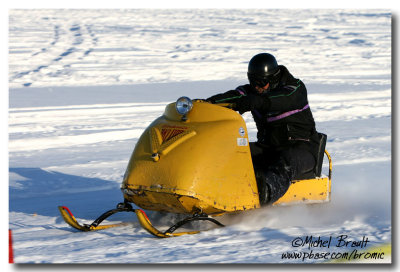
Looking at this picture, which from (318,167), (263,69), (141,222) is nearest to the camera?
(141,222)

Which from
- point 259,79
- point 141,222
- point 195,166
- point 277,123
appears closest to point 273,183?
point 277,123

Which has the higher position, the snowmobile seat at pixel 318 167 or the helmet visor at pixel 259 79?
the helmet visor at pixel 259 79

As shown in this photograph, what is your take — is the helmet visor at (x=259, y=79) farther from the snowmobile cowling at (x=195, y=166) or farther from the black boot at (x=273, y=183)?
the black boot at (x=273, y=183)

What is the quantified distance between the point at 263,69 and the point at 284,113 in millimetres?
421

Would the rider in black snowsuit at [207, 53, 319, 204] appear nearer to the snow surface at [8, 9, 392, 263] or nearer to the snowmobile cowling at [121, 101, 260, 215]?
the snowmobile cowling at [121, 101, 260, 215]

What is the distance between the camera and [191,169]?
15.7ft

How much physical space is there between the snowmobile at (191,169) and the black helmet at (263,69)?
0.51 metres

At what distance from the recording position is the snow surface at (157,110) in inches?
190

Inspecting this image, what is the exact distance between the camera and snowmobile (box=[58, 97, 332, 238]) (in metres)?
4.78

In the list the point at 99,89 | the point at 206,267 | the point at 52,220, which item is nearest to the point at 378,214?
the point at 206,267


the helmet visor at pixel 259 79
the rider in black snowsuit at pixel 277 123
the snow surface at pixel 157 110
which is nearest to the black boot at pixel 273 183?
the rider in black snowsuit at pixel 277 123

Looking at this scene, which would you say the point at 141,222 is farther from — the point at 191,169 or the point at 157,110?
the point at 157,110

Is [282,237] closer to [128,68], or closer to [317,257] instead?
[317,257]

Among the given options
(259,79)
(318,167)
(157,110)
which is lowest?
(318,167)
